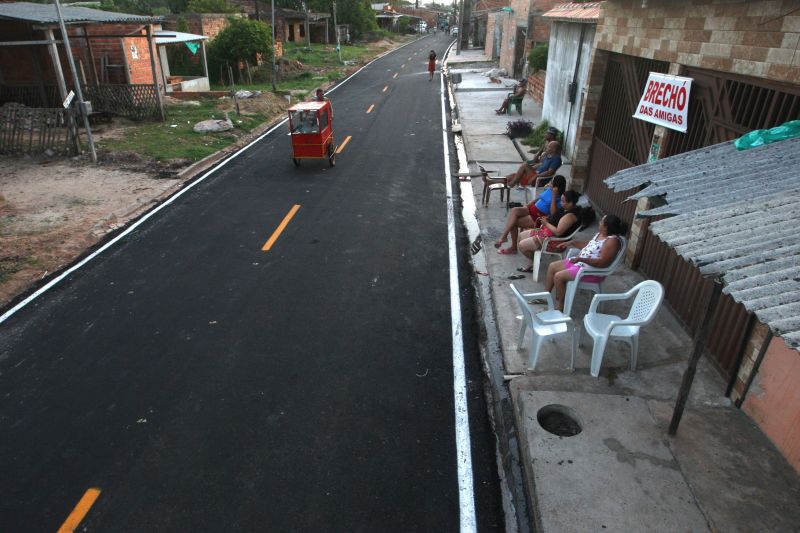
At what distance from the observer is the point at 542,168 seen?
1030cm

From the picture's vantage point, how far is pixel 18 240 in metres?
9.29

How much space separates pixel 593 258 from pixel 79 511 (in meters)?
6.08

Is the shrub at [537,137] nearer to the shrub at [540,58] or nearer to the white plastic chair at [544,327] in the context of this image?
the shrub at [540,58]

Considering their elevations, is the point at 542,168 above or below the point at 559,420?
above

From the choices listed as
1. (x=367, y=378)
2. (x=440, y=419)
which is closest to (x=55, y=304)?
(x=367, y=378)

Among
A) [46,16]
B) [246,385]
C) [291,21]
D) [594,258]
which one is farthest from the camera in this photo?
[291,21]

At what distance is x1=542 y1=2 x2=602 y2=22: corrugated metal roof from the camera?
38.9ft

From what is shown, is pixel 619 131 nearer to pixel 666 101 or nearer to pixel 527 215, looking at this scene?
pixel 666 101

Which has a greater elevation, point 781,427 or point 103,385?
point 781,427

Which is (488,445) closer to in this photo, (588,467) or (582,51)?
(588,467)

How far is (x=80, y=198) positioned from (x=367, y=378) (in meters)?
9.42

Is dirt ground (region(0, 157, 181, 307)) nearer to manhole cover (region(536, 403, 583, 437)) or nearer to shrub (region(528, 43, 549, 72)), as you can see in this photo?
manhole cover (region(536, 403, 583, 437))

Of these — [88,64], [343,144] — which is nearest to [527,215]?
[343,144]

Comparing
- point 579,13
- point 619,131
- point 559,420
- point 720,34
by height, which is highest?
point 579,13
